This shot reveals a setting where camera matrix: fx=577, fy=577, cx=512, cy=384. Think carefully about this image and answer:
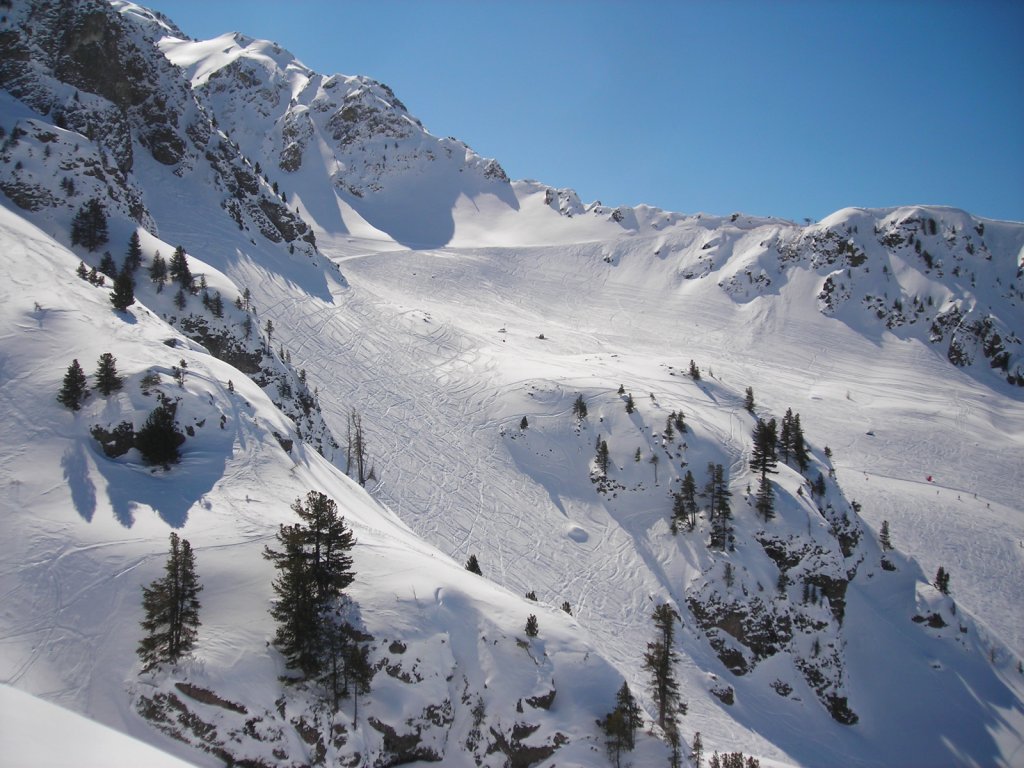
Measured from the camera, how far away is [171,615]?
18828 millimetres

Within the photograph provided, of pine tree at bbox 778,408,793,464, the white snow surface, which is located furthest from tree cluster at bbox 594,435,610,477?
the white snow surface

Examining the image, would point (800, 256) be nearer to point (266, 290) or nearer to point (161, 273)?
point (266, 290)

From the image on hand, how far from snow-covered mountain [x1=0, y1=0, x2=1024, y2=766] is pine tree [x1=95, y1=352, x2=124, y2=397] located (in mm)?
579

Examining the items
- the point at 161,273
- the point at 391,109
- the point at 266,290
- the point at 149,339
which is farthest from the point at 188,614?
the point at 391,109

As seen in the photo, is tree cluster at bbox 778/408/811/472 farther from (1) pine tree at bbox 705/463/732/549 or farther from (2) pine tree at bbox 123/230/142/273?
(2) pine tree at bbox 123/230/142/273

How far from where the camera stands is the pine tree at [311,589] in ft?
64.9

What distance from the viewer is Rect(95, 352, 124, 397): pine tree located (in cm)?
2748

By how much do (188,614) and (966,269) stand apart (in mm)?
151666

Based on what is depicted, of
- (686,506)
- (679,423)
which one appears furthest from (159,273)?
(686,506)

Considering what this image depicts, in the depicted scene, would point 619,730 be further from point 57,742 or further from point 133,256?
point 133,256

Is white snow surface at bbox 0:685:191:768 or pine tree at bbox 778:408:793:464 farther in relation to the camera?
pine tree at bbox 778:408:793:464

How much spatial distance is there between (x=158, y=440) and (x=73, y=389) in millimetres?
4476

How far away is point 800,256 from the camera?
130 m

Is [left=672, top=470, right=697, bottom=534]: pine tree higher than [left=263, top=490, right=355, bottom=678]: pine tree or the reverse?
higher
